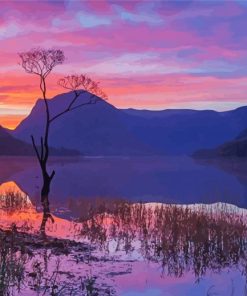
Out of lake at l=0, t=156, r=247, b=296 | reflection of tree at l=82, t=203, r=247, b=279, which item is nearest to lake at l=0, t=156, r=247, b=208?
reflection of tree at l=82, t=203, r=247, b=279

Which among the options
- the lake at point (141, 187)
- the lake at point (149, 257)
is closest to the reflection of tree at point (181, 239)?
the lake at point (149, 257)

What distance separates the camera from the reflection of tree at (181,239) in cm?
1459

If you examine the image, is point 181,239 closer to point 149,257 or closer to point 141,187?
point 149,257

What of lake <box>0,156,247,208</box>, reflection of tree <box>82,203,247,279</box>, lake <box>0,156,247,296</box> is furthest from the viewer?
lake <box>0,156,247,208</box>

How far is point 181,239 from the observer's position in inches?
663

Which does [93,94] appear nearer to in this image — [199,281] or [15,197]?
[15,197]

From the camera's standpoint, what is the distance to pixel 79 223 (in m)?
22.0

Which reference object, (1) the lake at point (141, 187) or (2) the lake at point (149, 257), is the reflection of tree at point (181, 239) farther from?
(1) the lake at point (141, 187)

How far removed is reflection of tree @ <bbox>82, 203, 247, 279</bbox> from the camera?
574 inches

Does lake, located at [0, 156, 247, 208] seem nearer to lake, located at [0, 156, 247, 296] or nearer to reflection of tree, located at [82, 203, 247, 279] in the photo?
reflection of tree, located at [82, 203, 247, 279]

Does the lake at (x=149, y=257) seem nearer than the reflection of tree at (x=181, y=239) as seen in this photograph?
Yes

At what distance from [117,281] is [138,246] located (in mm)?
4762

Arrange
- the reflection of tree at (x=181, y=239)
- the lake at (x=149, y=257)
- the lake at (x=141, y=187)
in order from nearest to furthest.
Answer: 1. the lake at (x=149, y=257)
2. the reflection of tree at (x=181, y=239)
3. the lake at (x=141, y=187)

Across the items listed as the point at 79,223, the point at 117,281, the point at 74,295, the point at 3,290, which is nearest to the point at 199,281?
the point at 117,281
